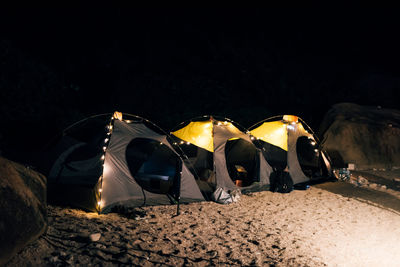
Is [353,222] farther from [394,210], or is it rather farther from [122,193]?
[122,193]

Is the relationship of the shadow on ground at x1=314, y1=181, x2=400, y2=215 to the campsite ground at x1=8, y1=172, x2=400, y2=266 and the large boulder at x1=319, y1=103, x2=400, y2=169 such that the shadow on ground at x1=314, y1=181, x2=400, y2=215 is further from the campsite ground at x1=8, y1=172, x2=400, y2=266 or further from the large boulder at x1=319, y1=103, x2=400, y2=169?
the large boulder at x1=319, y1=103, x2=400, y2=169

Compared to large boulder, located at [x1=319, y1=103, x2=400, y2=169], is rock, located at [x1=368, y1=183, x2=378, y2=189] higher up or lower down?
lower down

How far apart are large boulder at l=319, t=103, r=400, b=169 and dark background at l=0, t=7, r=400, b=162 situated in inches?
196

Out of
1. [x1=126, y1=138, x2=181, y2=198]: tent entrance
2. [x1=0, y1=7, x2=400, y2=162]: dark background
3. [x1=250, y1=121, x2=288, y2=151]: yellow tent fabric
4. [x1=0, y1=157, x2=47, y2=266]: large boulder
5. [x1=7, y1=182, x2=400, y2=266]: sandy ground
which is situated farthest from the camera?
[x1=0, y1=7, x2=400, y2=162]: dark background

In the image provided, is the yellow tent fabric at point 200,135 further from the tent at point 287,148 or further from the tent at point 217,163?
the tent at point 287,148

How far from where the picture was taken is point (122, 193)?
647 centimetres

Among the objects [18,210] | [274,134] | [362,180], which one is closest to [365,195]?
[362,180]

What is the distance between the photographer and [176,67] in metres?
27.6

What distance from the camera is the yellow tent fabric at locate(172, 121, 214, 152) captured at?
8.47 meters

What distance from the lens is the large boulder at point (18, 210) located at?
371cm

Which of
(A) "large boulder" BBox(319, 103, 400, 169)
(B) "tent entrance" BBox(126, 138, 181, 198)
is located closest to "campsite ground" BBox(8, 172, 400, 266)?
(B) "tent entrance" BBox(126, 138, 181, 198)

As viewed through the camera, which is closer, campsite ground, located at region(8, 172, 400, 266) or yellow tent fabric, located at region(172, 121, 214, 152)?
campsite ground, located at region(8, 172, 400, 266)

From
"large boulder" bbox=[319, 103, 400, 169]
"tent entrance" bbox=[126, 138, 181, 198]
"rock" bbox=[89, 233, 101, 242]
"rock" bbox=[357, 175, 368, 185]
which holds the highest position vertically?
"large boulder" bbox=[319, 103, 400, 169]

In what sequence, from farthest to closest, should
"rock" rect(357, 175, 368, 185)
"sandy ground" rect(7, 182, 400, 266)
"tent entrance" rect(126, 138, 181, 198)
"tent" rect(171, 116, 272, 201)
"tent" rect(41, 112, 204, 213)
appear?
1. "rock" rect(357, 175, 368, 185)
2. "tent" rect(171, 116, 272, 201)
3. "tent entrance" rect(126, 138, 181, 198)
4. "tent" rect(41, 112, 204, 213)
5. "sandy ground" rect(7, 182, 400, 266)
